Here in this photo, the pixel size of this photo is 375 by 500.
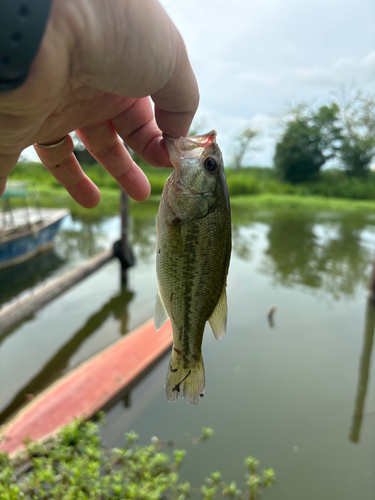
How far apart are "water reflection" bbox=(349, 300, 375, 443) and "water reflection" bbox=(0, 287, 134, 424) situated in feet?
10.00

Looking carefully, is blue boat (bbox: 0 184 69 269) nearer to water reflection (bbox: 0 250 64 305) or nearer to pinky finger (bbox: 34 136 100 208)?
water reflection (bbox: 0 250 64 305)

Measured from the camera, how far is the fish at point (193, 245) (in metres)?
1.13

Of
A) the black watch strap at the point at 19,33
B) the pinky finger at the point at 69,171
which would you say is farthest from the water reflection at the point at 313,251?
the black watch strap at the point at 19,33

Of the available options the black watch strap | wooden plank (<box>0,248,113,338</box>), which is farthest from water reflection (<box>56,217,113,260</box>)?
the black watch strap

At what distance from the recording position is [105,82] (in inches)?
35.4

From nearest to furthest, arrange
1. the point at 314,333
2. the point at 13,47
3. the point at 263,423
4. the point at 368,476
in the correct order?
the point at 13,47 < the point at 368,476 < the point at 263,423 < the point at 314,333

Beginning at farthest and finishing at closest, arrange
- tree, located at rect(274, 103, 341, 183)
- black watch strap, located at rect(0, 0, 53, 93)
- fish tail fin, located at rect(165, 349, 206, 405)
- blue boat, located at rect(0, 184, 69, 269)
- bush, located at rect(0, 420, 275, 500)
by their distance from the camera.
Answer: tree, located at rect(274, 103, 341, 183), blue boat, located at rect(0, 184, 69, 269), bush, located at rect(0, 420, 275, 500), fish tail fin, located at rect(165, 349, 206, 405), black watch strap, located at rect(0, 0, 53, 93)

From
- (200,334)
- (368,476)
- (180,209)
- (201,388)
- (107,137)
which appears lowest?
(368,476)

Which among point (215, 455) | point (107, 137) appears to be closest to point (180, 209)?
point (107, 137)

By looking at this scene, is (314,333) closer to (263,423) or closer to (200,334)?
(263,423)

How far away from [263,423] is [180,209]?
119 inches

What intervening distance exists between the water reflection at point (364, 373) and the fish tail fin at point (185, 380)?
300 centimetres

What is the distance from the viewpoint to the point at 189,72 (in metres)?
1.03

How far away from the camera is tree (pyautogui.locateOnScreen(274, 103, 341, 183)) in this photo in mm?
22906
